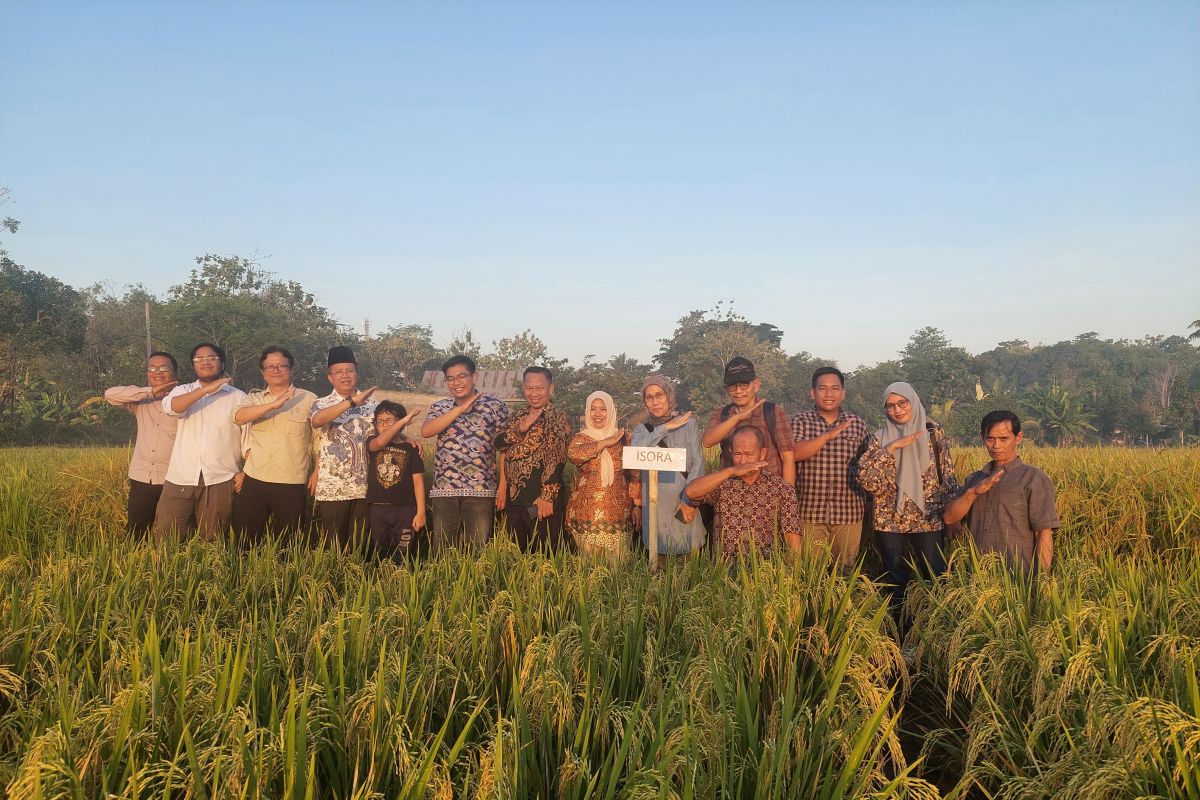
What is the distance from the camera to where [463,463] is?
17.2 feet

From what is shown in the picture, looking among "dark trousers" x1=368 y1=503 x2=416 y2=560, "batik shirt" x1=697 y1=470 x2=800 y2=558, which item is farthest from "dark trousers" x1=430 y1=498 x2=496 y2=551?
"batik shirt" x1=697 y1=470 x2=800 y2=558

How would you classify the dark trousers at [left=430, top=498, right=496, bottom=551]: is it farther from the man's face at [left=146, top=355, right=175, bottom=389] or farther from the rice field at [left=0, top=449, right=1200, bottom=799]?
the man's face at [left=146, top=355, right=175, bottom=389]

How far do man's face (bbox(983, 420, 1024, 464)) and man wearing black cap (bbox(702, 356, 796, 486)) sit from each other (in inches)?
43.0

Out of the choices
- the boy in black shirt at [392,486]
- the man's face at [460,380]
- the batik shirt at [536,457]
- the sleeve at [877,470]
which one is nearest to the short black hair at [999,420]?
the sleeve at [877,470]

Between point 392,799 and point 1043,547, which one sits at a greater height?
point 1043,547

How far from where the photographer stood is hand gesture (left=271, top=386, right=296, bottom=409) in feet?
16.8

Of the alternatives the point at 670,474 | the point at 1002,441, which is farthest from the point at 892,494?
the point at 670,474

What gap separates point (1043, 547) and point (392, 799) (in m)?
3.66

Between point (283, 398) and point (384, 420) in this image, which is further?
point (384, 420)

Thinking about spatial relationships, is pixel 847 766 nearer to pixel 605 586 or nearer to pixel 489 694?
pixel 489 694

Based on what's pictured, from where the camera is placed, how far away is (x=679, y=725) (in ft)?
7.86

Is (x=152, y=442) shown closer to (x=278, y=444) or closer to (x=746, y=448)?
(x=278, y=444)

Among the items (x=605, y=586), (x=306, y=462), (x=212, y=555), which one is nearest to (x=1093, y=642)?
(x=605, y=586)

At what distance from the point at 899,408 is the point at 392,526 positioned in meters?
3.39
